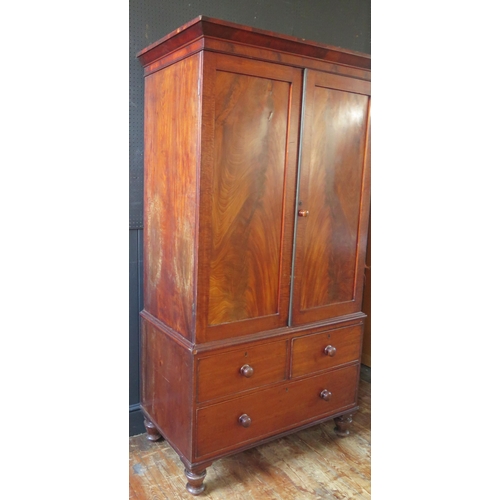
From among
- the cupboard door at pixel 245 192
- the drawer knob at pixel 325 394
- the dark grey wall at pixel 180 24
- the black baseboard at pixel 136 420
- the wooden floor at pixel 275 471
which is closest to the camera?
the cupboard door at pixel 245 192

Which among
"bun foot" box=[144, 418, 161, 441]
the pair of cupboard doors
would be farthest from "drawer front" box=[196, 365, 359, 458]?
"bun foot" box=[144, 418, 161, 441]

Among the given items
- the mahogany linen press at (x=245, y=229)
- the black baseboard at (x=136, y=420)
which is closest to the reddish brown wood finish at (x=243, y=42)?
the mahogany linen press at (x=245, y=229)

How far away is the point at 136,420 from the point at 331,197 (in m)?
1.46

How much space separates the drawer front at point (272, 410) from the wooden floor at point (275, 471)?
19 centimetres

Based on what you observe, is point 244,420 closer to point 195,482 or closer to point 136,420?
point 195,482

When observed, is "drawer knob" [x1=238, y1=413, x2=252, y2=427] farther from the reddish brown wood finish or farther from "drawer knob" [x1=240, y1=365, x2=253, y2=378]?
the reddish brown wood finish

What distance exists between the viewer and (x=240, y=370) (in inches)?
69.1

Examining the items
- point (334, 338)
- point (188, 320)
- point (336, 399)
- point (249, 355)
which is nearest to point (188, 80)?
point (188, 320)

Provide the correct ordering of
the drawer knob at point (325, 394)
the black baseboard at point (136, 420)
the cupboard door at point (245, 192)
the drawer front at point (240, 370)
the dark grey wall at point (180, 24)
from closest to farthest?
the cupboard door at point (245, 192)
the drawer front at point (240, 370)
the dark grey wall at point (180, 24)
the drawer knob at point (325, 394)
the black baseboard at point (136, 420)

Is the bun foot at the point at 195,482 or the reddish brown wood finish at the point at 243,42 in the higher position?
the reddish brown wood finish at the point at 243,42

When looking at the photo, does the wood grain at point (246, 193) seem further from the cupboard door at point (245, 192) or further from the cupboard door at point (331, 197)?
the cupboard door at point (331, 197)

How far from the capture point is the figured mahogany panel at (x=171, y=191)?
1604 mm

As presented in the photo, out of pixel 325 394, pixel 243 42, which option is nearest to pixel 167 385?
pixel 325 394
